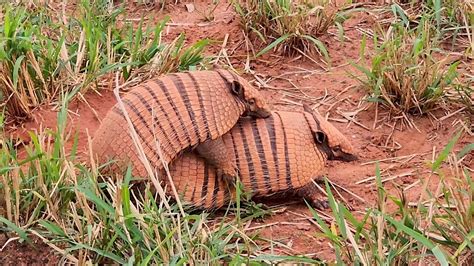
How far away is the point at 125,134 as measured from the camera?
2951mm

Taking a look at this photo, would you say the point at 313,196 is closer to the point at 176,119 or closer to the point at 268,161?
the point at 268,161

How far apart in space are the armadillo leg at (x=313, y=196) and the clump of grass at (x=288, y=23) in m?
1.17

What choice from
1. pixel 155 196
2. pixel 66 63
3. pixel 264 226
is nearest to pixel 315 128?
pixel 264 226

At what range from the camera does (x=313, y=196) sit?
326 cm

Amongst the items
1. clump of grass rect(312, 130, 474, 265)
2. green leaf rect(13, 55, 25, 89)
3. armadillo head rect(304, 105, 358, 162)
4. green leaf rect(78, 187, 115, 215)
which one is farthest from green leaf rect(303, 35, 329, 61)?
green leaf rect(78, 187, 115, 215)

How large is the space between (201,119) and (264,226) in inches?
19.2

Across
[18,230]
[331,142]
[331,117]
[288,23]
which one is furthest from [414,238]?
[288,23]

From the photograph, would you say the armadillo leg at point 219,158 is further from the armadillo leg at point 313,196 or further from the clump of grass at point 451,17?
the clump of grass at point 451,17

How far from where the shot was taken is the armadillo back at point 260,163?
3074mm

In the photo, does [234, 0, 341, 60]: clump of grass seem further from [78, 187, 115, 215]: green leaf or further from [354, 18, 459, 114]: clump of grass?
[78, 187, 115, 215]: green leaf

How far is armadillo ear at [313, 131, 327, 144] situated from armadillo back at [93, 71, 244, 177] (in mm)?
359

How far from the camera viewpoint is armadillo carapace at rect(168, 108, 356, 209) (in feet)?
10.1

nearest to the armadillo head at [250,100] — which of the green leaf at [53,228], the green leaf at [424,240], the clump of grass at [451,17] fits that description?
the green leaf at [53,228]

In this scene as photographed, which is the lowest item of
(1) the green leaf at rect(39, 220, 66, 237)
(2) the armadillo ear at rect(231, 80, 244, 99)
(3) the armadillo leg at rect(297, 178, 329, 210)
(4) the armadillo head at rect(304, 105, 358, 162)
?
(3) the armadillo leg at rect(297, 178, 329, 210)
